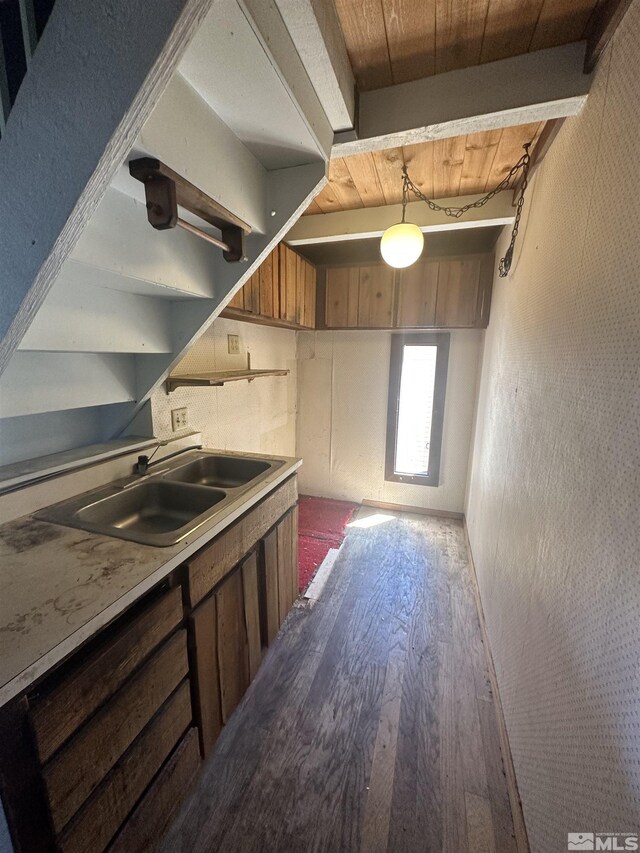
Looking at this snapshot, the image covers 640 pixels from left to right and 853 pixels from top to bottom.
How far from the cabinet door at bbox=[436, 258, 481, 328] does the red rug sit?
1.99 meters

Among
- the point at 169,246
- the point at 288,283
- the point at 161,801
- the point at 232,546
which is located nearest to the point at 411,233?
the point at 288,283

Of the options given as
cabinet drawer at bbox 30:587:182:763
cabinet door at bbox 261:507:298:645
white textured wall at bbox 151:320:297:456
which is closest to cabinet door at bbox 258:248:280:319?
white textured wall at bbox 151:320:297:456

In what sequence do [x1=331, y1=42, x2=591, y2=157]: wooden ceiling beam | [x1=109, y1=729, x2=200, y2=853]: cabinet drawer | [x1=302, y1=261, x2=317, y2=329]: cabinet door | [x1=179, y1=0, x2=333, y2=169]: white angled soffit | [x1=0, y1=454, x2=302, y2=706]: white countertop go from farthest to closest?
[x1=302, y1=261, x2=317, y2=329]: cabinet door
[x1=331, y1=42, x2=591, y2=157]: wooden ceiling beam
[x1=109, y1=729, x2=200, y2=853]: cabinet drawer
[x1=179, y1=0, x2=333, y2=169]: white angled soffit
[x1=0, y1=454, x2=302, y2=706]: white countertop

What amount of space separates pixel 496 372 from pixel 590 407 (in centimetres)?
140

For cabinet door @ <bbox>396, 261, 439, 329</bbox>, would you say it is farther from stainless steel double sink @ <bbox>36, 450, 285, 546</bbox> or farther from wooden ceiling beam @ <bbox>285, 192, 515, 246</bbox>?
stainless steel double sink @ <bbox>36, 450, 285, 546</bbox>

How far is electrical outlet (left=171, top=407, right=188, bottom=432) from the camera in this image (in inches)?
69.6

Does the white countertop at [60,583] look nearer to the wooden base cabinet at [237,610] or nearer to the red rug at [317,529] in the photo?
the wooden base cabinet at [237,610]

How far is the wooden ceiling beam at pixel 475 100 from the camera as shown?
1043 mm

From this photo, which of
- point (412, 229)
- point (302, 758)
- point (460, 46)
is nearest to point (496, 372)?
point (412, 229)

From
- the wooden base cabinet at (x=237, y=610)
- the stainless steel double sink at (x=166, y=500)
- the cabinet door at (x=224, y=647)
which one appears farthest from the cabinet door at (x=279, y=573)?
the stainless steel double sink at (x=166, y=500)

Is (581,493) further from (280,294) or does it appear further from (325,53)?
(280,294)

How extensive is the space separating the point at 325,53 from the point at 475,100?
0.56m

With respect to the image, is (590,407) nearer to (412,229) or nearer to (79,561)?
(412,229)

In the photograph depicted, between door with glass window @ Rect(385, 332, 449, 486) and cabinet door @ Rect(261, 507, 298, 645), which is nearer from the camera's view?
cabinet door @ Rect(261, 507, 298, 645)
